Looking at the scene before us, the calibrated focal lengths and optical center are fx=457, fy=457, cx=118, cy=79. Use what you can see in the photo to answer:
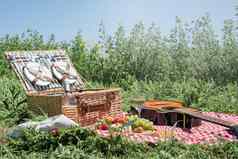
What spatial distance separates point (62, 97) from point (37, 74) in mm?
1143

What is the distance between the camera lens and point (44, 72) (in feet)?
28.9

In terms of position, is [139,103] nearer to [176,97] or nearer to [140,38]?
[176,97]

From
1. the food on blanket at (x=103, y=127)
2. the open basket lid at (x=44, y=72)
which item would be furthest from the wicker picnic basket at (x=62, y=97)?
the food on blanket at (x=103, y=127)

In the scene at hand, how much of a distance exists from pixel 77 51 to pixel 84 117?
22.5ft

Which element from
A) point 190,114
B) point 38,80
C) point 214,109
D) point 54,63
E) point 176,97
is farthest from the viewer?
point 176,97

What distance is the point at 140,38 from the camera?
Result: 1464 centimetres

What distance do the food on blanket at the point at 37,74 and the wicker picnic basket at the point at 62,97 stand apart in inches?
2.3

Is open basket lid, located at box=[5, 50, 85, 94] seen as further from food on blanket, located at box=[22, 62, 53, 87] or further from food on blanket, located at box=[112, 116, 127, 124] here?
food on blanket, located at box=[112, 116, 127, 124]

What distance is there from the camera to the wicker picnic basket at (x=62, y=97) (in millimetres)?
7758

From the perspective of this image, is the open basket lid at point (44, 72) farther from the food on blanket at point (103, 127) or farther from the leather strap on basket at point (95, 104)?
the food on blanket at point (103, 127)

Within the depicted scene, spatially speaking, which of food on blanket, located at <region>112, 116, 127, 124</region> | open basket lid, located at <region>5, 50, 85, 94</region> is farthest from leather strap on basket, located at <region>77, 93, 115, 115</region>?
open basket lid, located at <region>5, 50, 85, 94</region>

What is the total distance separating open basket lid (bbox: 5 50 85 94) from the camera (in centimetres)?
845

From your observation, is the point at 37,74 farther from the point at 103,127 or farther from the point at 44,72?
the point at 103,127

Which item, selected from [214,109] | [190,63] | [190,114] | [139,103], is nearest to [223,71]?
[190,63]
